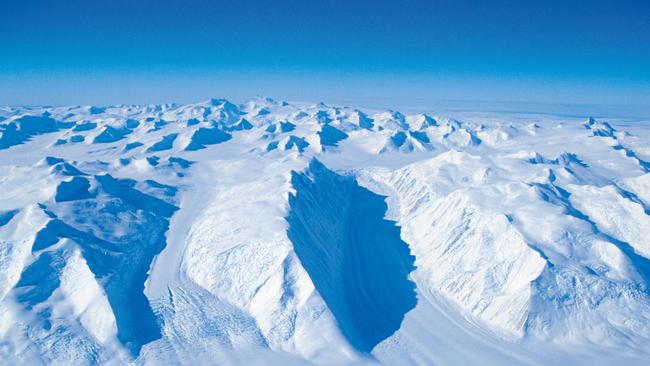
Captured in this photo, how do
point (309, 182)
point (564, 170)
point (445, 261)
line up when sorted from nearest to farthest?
point (445, 261) < point (309, 182) < point (564, 170)

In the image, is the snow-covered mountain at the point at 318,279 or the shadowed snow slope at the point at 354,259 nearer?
the snow-covered mountain at the point at 318,279

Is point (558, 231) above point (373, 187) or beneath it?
above

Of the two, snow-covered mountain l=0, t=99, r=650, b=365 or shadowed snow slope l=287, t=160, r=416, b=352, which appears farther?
shadowed snow slope l=287, t=160, r=416, b=352

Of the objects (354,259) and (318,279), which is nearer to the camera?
(318,279)

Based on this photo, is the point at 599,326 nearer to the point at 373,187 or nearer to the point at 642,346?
the point at 642,346

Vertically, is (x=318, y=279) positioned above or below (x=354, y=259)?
above

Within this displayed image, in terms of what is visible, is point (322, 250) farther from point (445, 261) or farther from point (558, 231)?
point (558, 231)

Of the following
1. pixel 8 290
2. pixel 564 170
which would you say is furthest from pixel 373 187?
pixel 8 290

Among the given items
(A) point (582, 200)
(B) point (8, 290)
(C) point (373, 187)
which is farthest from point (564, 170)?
(B) point (8, 290)

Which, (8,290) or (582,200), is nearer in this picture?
(8,290)

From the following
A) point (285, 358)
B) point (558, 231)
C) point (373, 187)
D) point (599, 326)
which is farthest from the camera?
point (373, 187)
